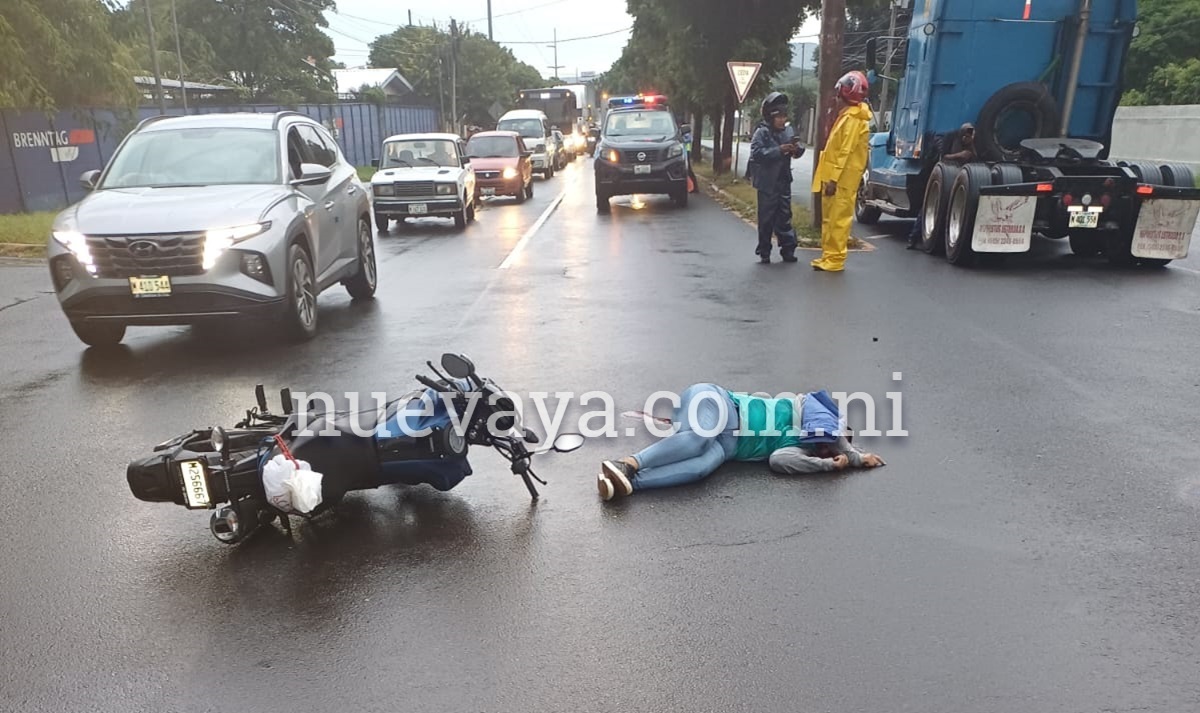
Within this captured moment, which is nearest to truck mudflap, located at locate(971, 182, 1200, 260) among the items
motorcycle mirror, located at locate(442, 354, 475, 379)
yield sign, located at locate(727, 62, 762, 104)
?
motorcycle mirror, located at locate(442, 354, 475, 379)

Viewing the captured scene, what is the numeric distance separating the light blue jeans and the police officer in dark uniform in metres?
7.33

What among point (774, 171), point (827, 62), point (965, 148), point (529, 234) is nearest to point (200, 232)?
point (774, 171)

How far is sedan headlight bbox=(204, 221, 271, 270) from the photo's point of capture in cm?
680

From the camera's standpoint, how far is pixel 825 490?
4.51 metres

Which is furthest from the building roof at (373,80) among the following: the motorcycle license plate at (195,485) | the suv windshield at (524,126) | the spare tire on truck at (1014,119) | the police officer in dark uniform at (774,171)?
the motorcycle license plate at (195,485)

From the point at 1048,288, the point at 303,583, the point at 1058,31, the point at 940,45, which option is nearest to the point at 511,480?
the point at 303,583

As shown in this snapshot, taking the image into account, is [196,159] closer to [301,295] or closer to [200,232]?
[200,232]

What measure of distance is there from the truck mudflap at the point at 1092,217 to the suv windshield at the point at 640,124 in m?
9.84

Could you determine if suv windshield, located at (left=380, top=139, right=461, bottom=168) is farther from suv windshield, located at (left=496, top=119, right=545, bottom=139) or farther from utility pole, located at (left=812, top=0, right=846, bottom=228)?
suv windshield, located at (left=496, top=119, right=545, bottom=139)

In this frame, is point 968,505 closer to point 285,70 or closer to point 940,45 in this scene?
point 940,45

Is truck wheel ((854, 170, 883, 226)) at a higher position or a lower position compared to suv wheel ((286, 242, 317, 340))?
lower

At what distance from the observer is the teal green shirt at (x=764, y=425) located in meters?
4.68

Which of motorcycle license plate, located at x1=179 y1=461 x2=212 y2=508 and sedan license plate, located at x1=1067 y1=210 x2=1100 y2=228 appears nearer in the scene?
motorcycle license plate, located at x1=179 y1=461 x2=212 y2=508

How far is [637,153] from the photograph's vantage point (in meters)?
18.5
